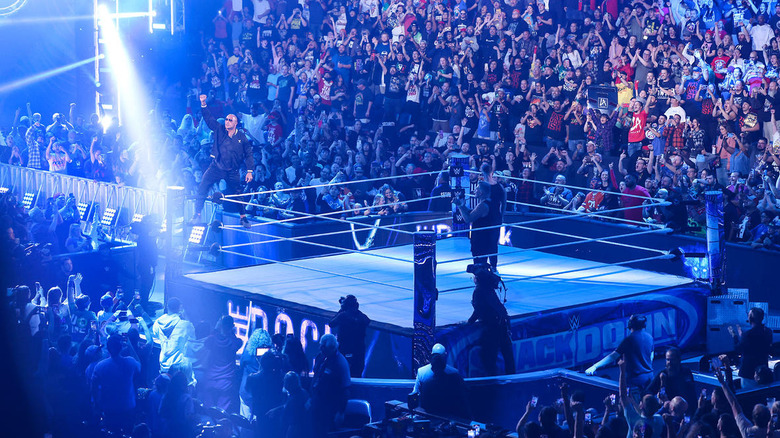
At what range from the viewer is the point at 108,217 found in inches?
618

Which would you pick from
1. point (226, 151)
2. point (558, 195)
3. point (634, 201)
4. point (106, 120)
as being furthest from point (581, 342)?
point (106, 120)

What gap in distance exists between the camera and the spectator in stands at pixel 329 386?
8.12 metres

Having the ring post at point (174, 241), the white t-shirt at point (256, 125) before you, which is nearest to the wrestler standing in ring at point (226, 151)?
the ring post at point (174, 241)

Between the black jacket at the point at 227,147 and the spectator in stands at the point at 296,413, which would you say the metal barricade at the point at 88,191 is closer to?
the black jacket at the point at 227,147

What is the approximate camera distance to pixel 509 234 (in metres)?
14.2

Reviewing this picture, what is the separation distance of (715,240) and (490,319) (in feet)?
10.1

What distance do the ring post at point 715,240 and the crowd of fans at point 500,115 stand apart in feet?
0.63

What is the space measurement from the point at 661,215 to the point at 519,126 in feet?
10.5

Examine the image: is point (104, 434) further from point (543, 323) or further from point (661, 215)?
point (661, 215)

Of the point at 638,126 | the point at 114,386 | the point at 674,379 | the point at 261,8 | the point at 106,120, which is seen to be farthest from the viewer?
the point at 106,120

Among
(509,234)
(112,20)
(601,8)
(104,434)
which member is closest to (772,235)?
(509,234)

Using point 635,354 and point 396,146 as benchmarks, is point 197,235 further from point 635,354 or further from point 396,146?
point 635,354

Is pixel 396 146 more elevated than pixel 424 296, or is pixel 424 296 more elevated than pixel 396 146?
pixel 396 146

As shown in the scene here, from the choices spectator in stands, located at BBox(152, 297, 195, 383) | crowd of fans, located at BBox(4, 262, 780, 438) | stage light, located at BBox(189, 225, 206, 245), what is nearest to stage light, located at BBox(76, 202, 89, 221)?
stage light, located at BBox(189, 225, 206, 245)
